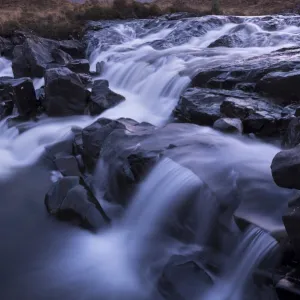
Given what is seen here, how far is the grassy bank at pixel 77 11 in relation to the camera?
19.4 meters

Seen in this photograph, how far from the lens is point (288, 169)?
4.18 meters

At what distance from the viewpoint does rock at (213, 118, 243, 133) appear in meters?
7.12

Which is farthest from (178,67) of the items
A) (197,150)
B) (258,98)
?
(197,150)

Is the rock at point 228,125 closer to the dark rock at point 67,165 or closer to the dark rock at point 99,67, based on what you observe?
the dark rock at point 67,165

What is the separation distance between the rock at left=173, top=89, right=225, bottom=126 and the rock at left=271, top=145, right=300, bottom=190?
344cm

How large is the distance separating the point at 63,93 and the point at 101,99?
888mm

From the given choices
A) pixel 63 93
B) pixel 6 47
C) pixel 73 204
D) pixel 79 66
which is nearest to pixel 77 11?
pixel 6 47

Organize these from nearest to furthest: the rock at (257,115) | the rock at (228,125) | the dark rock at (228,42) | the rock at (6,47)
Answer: the rock at (228,125), the rock at (257,115), the dark rock at (228,42), the rock at (6,47)

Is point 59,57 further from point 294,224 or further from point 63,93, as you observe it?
point 294,224

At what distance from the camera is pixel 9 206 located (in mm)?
6828

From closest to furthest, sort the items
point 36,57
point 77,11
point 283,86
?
point 283,86 → point 36,57 → point 77,11

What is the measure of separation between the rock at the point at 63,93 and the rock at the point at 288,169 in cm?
638

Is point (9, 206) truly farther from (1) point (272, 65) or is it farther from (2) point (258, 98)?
(1) point (272, 65)

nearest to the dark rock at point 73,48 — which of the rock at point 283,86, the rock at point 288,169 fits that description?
the rock at point 283,86
